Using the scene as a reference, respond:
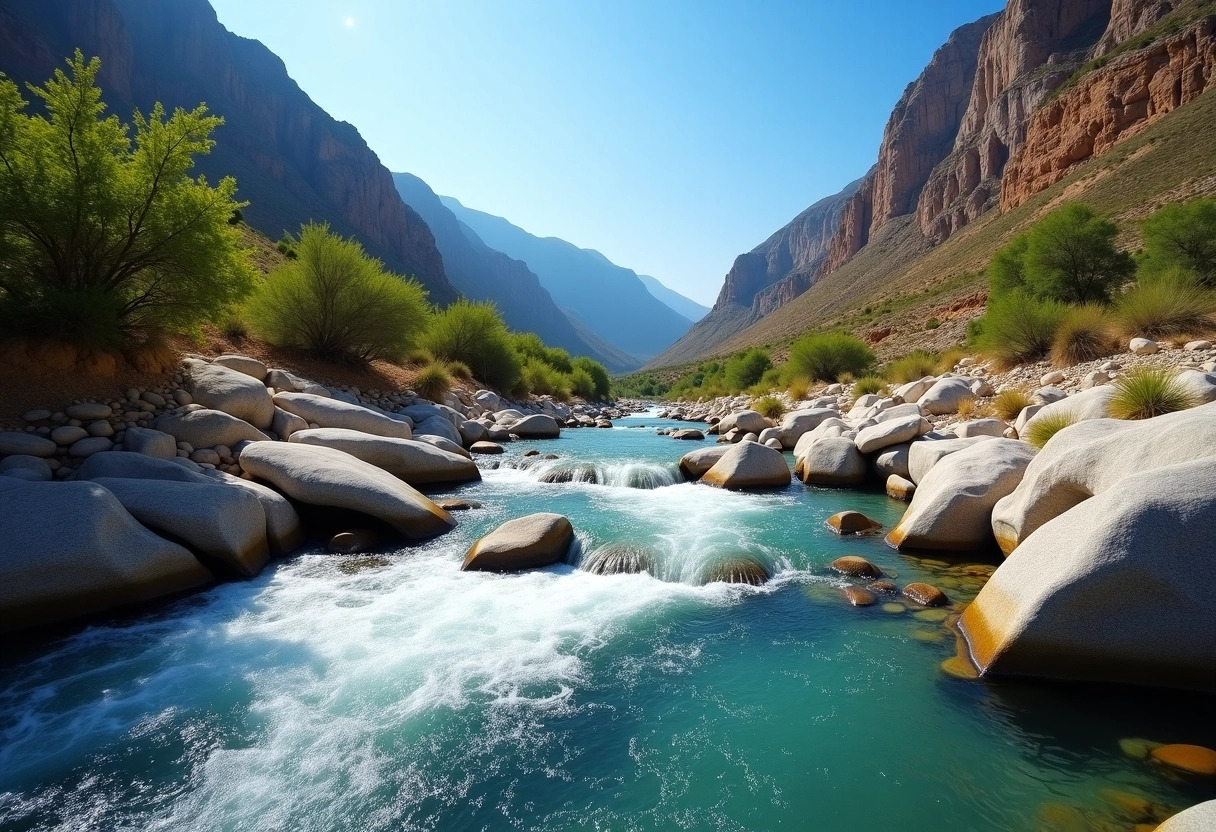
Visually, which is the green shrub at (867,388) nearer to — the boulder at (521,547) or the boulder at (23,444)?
the boulder at (521,547)

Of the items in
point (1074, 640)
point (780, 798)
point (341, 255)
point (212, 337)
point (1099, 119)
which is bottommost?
point (780, 798)

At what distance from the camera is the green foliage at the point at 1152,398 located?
28.4 ft

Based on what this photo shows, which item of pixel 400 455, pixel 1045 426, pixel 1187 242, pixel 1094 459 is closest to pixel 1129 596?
pixel 1094 459

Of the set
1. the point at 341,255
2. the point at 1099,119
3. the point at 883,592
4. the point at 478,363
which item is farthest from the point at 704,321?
the point at 883,592

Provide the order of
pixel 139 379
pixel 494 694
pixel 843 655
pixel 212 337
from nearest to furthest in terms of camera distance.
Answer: pixel 494 694 → pixel 843 655 → pixel 139 379 → pixel 212 337

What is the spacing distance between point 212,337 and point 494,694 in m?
15.8

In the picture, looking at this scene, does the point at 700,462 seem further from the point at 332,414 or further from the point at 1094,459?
the point at 332,414

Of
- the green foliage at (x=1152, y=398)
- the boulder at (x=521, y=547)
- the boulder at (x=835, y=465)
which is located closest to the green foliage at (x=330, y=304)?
the boulder at (x=521, y=547)

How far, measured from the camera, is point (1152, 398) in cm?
870

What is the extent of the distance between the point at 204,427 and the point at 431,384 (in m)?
11.7

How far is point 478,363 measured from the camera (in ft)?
96.1

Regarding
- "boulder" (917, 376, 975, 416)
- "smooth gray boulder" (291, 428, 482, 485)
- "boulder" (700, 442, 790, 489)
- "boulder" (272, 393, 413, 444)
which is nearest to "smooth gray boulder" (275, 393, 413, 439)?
"boulder" (272, 393, 413, 444)

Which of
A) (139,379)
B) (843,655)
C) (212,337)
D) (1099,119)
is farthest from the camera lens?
(1099,119)

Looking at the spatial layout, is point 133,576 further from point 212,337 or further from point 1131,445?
point 212,337
